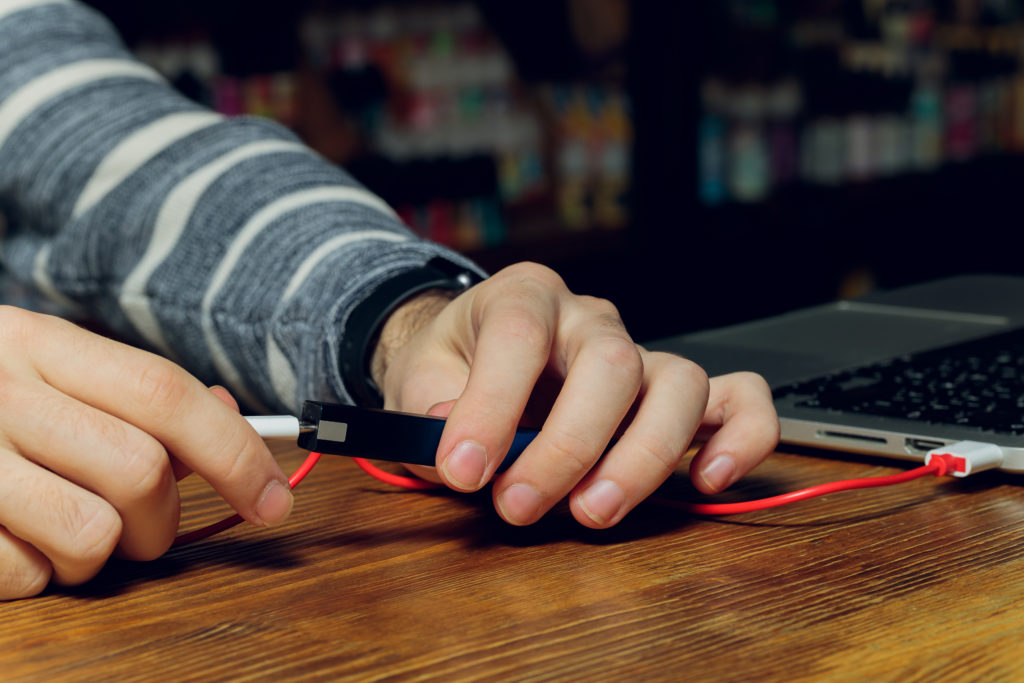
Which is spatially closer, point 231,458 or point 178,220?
point 231,458

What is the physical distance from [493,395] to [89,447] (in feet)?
0.54

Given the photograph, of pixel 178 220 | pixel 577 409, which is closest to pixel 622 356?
pixel 577 409

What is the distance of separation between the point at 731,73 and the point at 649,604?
8.37 feet

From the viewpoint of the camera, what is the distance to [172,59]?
2.10 metres

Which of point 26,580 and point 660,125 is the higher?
point 26,580

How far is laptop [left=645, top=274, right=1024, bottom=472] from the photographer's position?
628 mm

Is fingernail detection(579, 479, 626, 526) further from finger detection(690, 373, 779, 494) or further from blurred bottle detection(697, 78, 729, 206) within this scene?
blurred bottle detection(697, 78, 729, 206)

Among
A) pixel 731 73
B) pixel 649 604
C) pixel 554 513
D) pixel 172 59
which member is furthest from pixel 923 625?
pixel 731 73

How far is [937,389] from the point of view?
0.69m

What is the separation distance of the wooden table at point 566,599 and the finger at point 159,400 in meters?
0.05

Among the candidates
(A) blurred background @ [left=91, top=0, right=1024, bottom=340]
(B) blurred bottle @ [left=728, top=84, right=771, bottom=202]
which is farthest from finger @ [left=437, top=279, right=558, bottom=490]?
(B) blurred bottle @ [left=728, top=84, right=771, bottom=202]

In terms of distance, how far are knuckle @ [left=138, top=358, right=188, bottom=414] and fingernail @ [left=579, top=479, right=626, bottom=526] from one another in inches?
7.1

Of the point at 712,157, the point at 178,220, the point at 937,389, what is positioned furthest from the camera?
the point at 712,157

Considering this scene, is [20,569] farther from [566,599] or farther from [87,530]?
[566,599]
